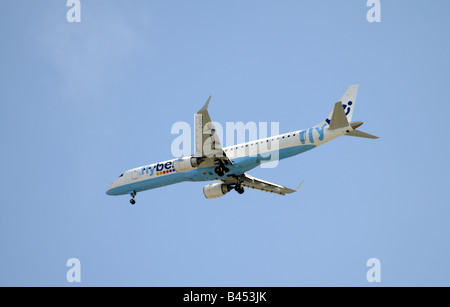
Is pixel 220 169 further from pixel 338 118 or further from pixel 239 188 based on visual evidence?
pixel 338 118

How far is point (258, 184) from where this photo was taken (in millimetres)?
53688

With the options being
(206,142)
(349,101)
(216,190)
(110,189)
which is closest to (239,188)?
(216,190)

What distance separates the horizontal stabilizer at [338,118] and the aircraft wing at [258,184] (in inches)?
390

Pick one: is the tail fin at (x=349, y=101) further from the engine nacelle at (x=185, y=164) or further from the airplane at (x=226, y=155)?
the engine nacelle at (x=185, y=164)

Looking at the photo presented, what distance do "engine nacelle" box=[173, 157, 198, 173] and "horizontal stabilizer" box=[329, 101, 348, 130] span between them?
9896mm

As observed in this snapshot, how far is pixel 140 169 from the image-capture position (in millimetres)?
52125

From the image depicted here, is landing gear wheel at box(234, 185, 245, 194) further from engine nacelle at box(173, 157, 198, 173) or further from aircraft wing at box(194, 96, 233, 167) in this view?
engine nacelle at box(173, 157, 198, 173)

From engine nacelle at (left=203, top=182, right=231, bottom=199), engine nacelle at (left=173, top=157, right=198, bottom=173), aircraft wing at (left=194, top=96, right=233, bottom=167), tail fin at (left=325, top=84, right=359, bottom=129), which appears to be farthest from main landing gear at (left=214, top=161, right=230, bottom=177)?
tail fin at (left=325, top=84, right=359, bottom=129)

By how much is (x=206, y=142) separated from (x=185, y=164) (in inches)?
88.8

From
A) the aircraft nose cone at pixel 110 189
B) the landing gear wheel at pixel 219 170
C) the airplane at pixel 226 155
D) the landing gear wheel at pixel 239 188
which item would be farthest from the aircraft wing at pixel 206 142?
the aircraft nose cone at pixel 110 189

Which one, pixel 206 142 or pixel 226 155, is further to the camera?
pixel 226 155
